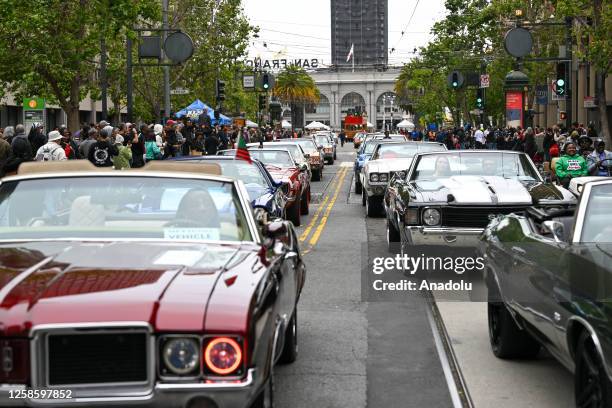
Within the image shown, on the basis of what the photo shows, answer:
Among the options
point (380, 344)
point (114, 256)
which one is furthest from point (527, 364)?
point (114, 256)

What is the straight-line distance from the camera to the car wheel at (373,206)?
19531 mm

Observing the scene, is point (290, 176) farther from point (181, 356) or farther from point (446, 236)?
point (181, 356)

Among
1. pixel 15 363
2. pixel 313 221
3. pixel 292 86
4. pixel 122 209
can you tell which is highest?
pixel 292 86

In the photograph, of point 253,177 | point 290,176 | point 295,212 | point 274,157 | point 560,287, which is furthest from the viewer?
point 274,157

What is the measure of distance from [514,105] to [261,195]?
89.4 ft

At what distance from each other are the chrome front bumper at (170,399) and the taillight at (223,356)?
75 millimetres

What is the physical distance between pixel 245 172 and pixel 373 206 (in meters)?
5.41

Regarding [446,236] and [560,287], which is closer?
[560,287]

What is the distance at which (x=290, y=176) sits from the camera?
688 inches

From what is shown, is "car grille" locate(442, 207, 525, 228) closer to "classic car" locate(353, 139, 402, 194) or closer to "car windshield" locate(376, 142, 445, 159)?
"car windshield" locate(376, 142, 445, 159)

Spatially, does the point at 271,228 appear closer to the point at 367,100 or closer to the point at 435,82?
the point at 435,82

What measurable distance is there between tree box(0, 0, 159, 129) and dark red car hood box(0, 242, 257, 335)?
21728 millimetres

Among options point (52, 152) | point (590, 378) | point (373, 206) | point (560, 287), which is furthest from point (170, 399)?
point (373, 206)

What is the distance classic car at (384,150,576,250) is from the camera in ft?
36.5
